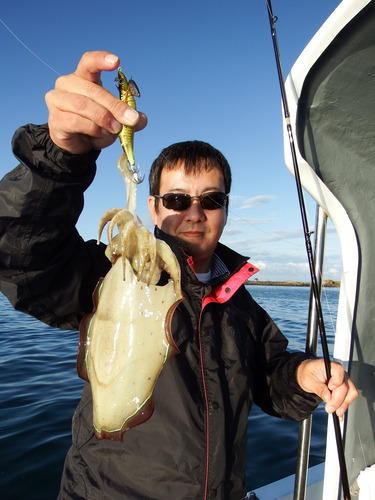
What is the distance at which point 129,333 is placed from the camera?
151cm

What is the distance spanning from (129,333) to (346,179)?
6.76 ft

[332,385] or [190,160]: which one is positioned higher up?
[190,160]

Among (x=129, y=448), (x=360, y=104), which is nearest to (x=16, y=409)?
(x=129, y=448)

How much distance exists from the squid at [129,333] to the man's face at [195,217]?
1381 mm

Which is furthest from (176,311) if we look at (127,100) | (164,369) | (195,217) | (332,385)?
(127,100)

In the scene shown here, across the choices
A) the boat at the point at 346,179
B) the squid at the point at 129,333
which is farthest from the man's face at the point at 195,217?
the squid at the point at 129,333

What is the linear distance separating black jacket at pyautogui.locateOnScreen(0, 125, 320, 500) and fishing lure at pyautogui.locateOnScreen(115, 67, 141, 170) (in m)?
0.35

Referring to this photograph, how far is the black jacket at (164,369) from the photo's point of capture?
1722 millimetres

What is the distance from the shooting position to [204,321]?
2.44m

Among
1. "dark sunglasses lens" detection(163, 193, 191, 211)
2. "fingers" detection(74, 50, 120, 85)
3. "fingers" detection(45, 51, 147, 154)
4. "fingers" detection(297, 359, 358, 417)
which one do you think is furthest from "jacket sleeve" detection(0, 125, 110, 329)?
"fingers" detection(297, 359, 358, 417)

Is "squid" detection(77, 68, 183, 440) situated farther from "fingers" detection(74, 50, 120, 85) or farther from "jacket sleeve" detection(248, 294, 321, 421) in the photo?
"jacket sleeve" detection(248, 294, 321, 421)

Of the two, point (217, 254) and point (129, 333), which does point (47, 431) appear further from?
point (129, 333)

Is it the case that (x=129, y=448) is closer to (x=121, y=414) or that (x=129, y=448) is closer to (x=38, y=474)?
(x=121, y=414)

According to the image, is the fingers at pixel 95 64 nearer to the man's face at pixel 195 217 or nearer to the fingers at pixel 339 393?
the man's face at pixel 195 217
